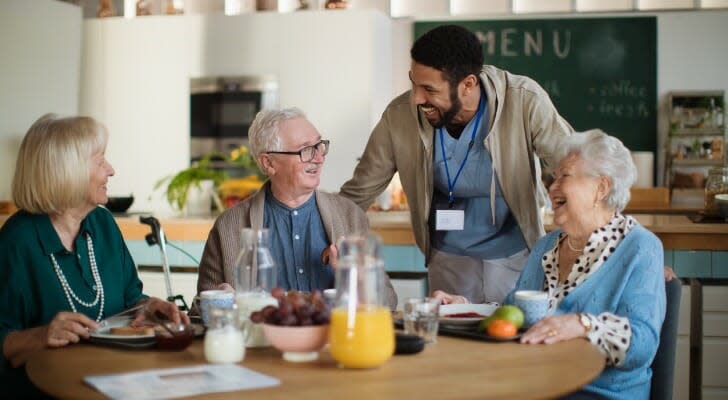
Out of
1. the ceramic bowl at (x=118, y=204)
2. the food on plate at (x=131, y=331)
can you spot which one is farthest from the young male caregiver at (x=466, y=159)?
the ceramic bowl at (x=118, y=204)

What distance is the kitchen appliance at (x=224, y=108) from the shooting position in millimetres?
6891

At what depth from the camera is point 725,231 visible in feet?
12.5

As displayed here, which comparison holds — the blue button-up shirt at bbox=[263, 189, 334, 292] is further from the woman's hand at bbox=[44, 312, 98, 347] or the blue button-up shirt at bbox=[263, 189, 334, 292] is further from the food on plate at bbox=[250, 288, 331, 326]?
the food on plate at bbox=[250, 288, 331, 326]

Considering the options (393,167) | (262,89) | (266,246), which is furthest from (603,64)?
(266,246)

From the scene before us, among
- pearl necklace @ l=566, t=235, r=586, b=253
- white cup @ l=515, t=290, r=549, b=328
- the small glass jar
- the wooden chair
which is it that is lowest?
the wooden chair

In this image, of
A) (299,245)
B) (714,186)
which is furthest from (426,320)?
(714,186)

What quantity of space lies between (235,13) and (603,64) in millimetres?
2945

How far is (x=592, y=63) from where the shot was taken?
7652 mm

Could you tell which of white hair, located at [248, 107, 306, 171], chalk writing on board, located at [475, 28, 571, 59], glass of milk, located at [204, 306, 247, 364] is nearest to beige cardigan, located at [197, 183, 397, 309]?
white hair, located at [248, 107, 306, 171]

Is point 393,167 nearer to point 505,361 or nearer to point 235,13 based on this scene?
point 505,361

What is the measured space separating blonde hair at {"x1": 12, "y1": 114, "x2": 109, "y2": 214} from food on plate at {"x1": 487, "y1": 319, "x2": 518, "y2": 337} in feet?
3.42

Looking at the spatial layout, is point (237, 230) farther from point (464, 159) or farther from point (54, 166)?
point (464, 159)

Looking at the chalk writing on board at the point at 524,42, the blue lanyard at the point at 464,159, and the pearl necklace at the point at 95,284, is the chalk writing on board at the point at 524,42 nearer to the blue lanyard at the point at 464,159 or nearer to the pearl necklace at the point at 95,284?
the blue lanyard at the point at 464,159

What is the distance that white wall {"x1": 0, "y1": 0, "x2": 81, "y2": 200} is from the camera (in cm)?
627
